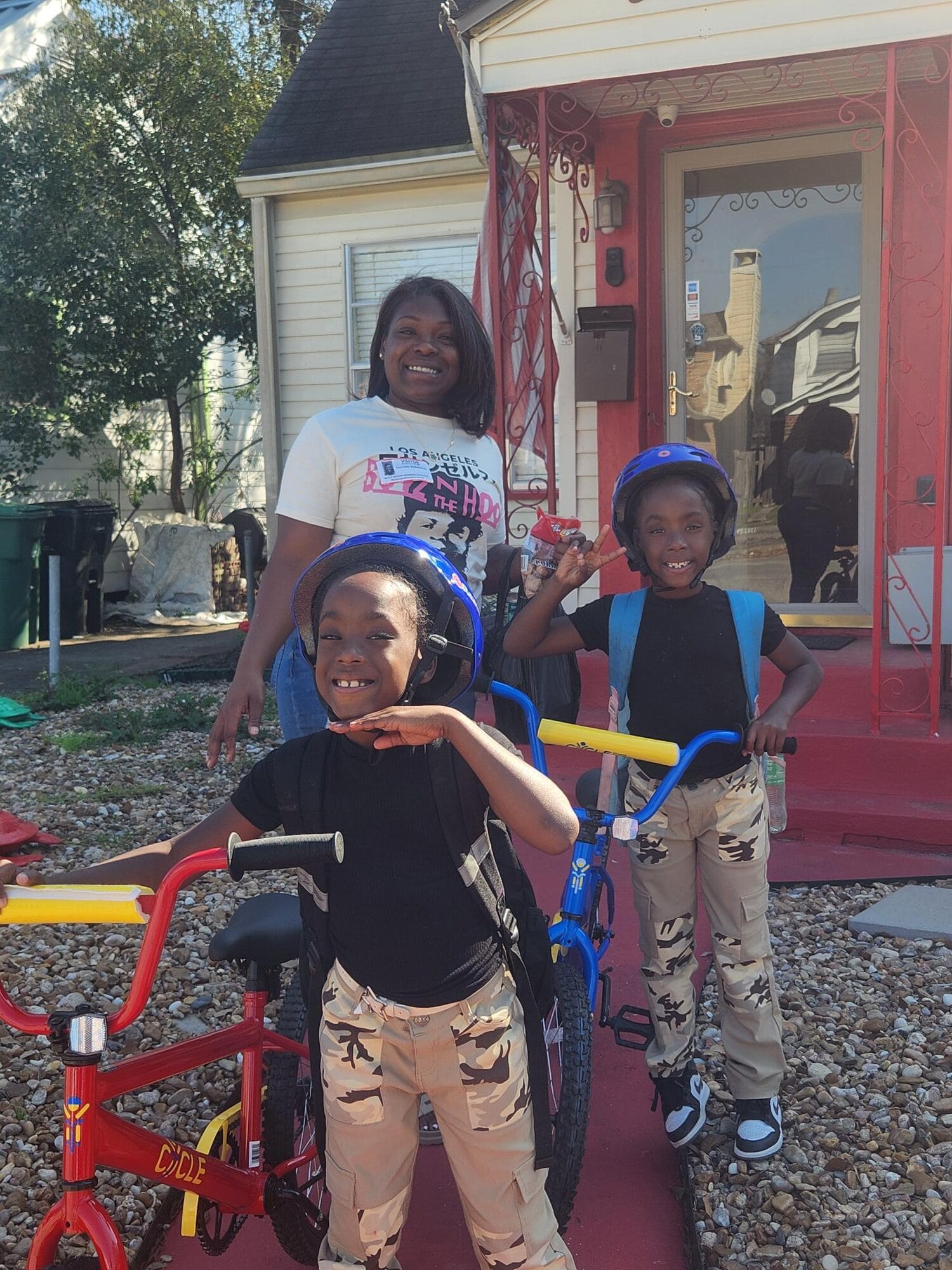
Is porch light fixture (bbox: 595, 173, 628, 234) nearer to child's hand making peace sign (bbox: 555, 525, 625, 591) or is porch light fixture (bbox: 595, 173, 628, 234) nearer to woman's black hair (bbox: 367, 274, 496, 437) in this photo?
woman's black hair (bbox: 367, 274, 496, 437)

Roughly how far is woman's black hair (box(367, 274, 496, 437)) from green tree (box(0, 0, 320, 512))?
9.75 m

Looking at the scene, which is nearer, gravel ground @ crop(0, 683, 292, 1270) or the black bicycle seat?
the black bicycle seat

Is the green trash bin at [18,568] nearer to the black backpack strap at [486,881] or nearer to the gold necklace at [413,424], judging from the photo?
the gold necklace at [413,424]

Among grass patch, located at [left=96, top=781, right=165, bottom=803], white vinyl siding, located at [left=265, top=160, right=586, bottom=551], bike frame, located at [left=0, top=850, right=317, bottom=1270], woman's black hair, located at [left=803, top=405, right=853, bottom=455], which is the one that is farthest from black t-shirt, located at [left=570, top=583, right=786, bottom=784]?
white vinyl siding, located at [left=265, top=160, right=586, bottom=551]

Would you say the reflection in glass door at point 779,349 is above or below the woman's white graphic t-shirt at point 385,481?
above

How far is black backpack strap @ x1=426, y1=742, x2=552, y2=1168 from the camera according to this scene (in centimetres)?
187

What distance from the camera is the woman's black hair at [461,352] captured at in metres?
2.65

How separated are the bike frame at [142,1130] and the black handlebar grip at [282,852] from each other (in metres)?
0.11

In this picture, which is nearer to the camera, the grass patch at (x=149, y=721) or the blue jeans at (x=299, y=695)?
the blue jeans at (x=299, y=695)

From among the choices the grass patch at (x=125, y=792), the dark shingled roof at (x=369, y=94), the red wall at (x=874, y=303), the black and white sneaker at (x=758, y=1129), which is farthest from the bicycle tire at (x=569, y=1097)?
the dark shingled roof at (x=369, y=94)

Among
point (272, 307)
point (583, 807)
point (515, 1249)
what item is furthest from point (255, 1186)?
Result: point (272, 307)

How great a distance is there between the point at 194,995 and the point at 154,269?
9.81 m

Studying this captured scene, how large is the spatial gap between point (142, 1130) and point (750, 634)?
162 centimetres

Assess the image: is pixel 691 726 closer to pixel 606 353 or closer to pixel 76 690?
pixel 606 353
